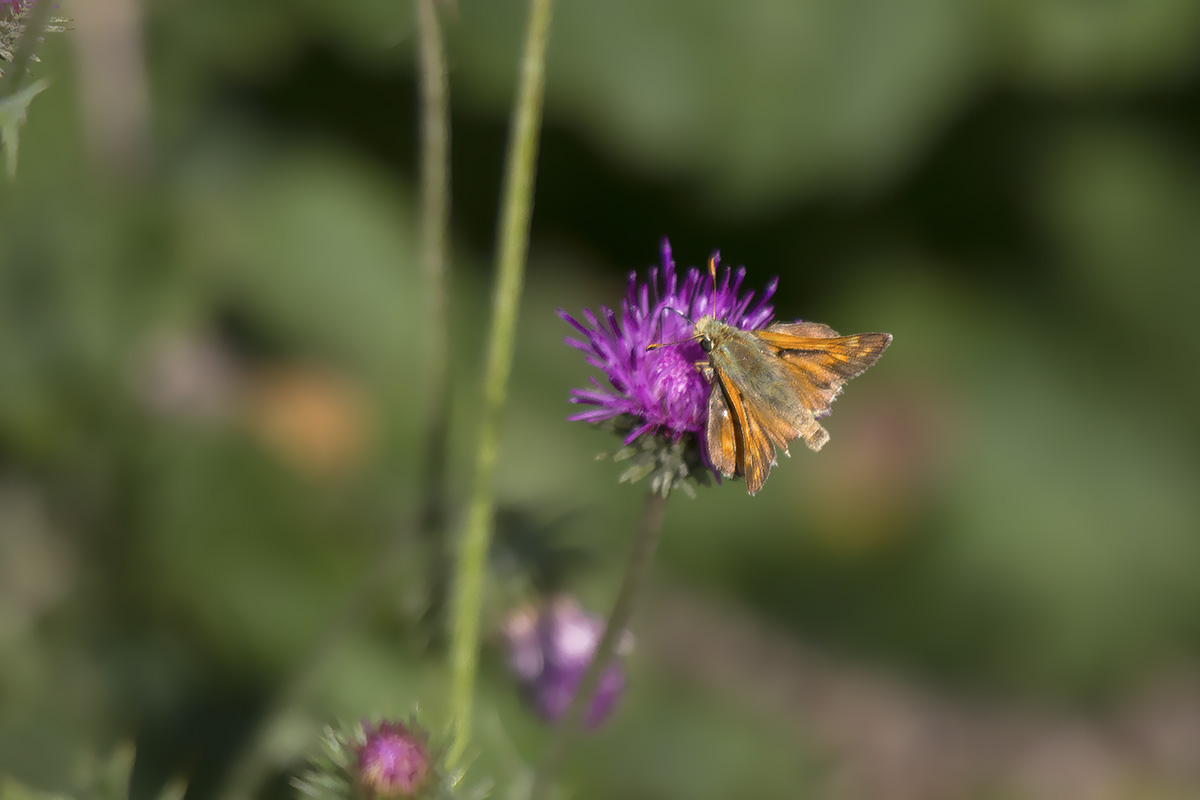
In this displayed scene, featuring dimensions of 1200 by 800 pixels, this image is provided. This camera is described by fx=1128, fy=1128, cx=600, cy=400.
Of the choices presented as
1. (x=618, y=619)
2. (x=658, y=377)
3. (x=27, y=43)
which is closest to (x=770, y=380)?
(x=658, y=377)

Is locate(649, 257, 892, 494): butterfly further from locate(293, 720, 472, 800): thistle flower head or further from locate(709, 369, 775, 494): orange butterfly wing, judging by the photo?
locate(293, 720, 472, 800): thistle flower head

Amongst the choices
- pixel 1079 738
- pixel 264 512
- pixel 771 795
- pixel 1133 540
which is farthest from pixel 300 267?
pixel 1079 738

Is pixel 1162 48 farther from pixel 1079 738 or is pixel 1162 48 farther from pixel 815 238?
pixel 1079 738

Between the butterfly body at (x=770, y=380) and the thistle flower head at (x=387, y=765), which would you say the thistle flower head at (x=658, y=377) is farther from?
the thistle flower head at (x=387, y=765)

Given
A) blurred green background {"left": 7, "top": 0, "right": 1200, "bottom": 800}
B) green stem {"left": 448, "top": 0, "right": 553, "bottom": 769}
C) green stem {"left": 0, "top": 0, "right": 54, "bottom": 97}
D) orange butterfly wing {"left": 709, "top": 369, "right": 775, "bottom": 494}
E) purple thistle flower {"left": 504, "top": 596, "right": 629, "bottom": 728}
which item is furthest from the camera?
blurred green background {"left": 7, "top": 0, "right": 1200, "bottom": 800}

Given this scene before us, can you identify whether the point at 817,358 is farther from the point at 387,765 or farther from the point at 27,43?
the point at 27,43

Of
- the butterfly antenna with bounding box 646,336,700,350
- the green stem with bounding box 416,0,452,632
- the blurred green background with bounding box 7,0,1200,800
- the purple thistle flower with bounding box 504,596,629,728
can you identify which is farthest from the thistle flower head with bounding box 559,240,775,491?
the blurred green background with bounding box 7,0,1200,800

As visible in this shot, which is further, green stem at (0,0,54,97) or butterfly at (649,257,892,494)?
butterfly at (649,257,892,494)
